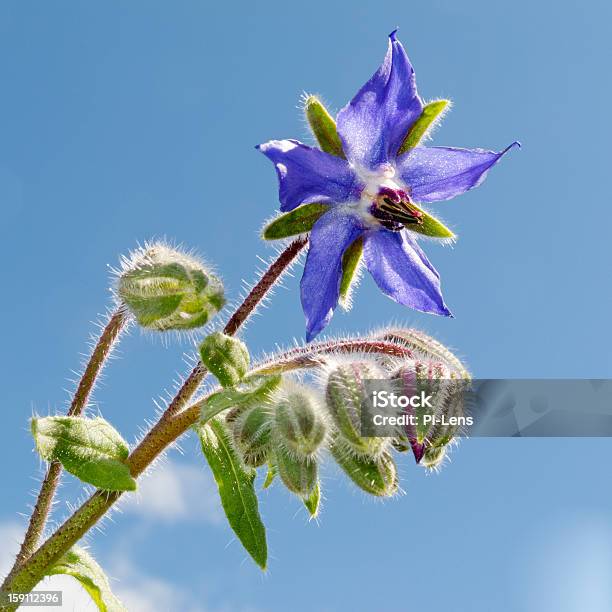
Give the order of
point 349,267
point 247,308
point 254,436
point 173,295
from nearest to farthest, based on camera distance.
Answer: point 254,436
point 173,295
point 247,308
point 349,267

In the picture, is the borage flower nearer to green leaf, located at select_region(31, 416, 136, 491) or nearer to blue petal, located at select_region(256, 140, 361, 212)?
blue petal, located at select_region(256, 140, 361, 212)

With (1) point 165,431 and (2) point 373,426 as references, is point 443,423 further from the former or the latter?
(1) point 165,431

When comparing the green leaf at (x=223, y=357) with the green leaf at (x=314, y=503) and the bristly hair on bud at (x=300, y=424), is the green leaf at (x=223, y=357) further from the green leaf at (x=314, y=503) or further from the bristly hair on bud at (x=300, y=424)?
the green leaf at (x=314, y=503)

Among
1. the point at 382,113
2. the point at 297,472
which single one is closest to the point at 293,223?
the point at 382,113

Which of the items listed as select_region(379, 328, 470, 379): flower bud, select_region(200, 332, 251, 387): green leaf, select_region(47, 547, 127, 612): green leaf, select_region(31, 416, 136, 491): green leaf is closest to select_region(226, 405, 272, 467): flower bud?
select_region(200, 332, 251, 387): green leaf

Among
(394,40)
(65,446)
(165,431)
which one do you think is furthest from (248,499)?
(394,40)

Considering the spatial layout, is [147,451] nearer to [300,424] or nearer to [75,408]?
[75,408]

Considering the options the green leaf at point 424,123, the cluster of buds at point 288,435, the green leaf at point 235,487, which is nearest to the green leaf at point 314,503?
Answer: the green leaf at point 235,487
